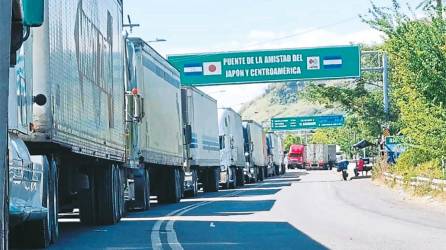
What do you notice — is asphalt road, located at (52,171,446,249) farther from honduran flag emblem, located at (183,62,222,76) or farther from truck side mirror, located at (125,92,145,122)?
honduran flag emblem, located at (183,62,222,76)

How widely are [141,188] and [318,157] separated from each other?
85.2 meters

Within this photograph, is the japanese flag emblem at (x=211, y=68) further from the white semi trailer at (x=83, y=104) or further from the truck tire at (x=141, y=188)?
the white semi trailer at (x=83, y=104)

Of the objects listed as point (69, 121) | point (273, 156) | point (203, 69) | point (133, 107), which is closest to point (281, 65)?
point (203, 69)

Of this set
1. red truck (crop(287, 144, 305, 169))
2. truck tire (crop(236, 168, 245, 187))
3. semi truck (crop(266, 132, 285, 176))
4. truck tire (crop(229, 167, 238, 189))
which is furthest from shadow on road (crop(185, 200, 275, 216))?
red truck (crop(287, 144, 305, 169))

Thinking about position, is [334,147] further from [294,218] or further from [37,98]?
[37,98]

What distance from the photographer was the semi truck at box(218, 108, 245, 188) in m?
42.7

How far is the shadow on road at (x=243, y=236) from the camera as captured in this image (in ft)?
42.7

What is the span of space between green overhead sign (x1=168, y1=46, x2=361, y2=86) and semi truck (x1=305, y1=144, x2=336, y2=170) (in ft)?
204

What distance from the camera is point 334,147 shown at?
113 metres

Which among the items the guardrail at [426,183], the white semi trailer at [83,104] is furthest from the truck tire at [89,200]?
the guardrail at [426,183]

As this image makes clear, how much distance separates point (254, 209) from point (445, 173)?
8089 mm

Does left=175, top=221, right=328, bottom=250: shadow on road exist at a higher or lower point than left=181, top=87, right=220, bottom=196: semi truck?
Result: lower

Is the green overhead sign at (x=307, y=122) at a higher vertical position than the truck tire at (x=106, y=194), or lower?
higher

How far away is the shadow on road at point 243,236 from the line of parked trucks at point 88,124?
1.89 metres
